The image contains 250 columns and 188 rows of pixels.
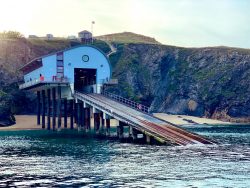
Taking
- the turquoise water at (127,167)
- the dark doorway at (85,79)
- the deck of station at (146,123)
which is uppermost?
the dark doorway at (85,79)

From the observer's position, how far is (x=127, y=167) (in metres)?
38.6

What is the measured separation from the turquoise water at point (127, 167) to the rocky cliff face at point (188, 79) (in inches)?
3586

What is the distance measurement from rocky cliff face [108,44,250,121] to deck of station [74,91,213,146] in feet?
208

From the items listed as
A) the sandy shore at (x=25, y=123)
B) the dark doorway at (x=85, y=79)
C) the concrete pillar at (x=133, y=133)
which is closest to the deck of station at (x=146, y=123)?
the concrete pillar at (x=133, y=133)

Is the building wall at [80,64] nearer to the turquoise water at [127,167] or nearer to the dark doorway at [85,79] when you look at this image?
the dark doorway at [85,79]

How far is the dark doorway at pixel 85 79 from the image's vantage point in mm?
95425

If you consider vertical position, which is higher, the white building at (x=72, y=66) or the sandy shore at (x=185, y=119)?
the white building at (x=72, y=66)

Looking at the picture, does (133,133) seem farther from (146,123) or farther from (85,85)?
(85,85)

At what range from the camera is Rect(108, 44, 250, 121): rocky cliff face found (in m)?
145

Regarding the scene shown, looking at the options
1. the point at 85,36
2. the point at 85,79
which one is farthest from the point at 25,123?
the point at 85,36

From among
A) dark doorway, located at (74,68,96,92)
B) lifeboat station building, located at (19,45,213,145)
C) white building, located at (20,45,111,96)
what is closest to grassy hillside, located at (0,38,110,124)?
lifeboat station building, located at (19,45,213,145)

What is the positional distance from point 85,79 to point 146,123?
120 feet

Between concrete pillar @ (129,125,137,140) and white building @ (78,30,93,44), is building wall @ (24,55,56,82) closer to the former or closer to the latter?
concrete pillar @ (129,125,137,140)

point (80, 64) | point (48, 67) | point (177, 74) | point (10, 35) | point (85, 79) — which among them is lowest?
point (85, 79)
